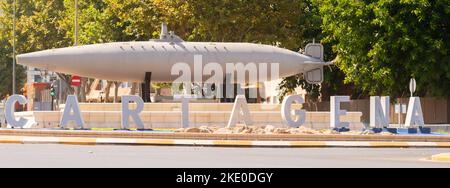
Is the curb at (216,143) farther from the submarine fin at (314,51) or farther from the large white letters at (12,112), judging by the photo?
the submarine fin at (314,51)

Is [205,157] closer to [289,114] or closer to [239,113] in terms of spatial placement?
[239,113]

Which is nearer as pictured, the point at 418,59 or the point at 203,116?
the point at 203,116

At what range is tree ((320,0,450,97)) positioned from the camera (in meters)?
63.6

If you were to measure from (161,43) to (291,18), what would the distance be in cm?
2086

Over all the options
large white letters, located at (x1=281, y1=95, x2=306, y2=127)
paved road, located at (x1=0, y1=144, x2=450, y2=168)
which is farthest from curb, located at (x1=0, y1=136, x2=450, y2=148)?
large white letters, located at (x1=281, y1=95, x2=306, y2=127)

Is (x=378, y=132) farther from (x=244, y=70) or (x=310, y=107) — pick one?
(x=310, y=107)

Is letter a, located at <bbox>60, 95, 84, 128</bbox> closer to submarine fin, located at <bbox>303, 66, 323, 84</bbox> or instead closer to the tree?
submarine fin, located at <bbox>303, 66, 323, 84</bbox>

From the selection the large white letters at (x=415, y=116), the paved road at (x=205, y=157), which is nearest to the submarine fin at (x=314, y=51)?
the large white letters at (x=415, y=116)

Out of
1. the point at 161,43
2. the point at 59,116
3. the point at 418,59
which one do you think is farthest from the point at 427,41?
the point at 59,116

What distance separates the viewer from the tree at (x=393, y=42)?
63625mm

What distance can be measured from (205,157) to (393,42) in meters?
34.5

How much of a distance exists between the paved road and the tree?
25.1 meters

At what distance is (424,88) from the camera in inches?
2680
